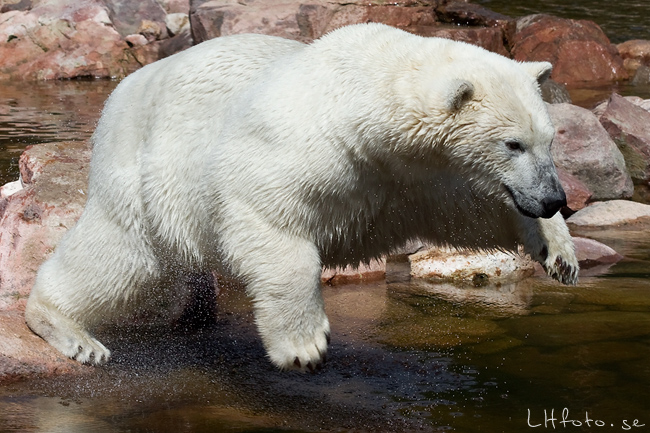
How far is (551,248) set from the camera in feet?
12.7

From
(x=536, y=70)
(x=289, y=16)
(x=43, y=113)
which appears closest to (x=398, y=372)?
(x=536, y=70)

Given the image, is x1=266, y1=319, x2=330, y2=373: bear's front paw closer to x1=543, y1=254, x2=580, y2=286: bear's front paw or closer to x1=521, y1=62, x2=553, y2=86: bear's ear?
x1=543, y1=254, x2=580, y2=286: bear's front paw

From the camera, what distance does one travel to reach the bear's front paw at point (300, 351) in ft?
11.8

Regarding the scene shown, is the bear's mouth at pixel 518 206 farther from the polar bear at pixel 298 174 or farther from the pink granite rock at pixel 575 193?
the pink granite rock at pixel 575 193

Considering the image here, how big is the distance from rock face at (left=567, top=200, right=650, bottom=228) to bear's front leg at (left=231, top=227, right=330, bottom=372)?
4.22 metres

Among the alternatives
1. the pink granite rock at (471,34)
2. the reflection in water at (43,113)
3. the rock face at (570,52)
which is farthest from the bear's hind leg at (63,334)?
the rock face at (570,52)

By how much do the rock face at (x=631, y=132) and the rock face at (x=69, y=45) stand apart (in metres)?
7.68

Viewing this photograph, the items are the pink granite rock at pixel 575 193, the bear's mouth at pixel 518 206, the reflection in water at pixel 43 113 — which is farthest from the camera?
the reflection in water at pixel 43 113

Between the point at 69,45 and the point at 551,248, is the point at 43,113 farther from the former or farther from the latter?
the point at 551,248

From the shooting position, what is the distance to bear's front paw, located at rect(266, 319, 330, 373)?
3.60 m

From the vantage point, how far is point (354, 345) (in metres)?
4.85

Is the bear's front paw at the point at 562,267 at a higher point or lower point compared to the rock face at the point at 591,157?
higher

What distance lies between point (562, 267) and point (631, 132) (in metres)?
5.52

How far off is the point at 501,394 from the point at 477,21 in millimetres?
11409
